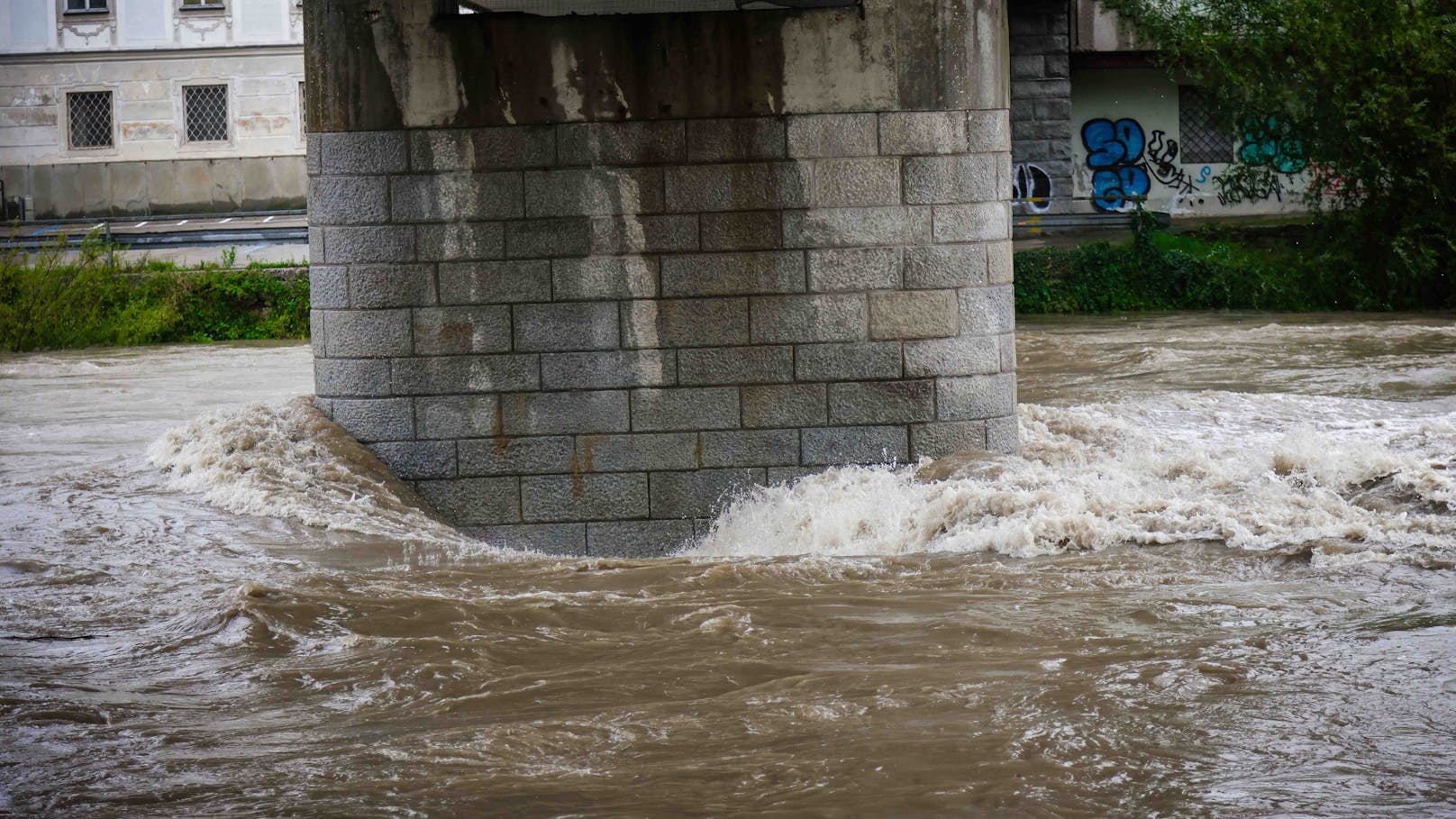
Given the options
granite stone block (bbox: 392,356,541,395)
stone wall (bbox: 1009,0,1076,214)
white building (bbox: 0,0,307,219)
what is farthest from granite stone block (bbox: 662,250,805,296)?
white building (bbox: 0,0,307,219)

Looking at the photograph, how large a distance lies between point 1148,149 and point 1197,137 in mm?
1143

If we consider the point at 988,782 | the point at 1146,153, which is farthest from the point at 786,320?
the point at 1146,153

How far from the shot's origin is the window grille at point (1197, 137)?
1259 inches

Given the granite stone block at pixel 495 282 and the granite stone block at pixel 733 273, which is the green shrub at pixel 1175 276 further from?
the granite stone block at pixel 495 282

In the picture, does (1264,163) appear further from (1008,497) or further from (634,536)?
(634,536)

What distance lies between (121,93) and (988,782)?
40168 millimetres

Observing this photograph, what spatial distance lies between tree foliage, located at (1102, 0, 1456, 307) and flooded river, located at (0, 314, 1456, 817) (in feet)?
38.7

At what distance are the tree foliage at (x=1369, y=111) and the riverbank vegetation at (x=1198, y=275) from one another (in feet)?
1.54

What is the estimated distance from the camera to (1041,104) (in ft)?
96.0

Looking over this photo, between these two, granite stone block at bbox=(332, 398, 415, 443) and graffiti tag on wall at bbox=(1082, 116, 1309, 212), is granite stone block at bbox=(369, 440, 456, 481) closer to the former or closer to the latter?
granite stone block at bbox=(332, 398, 415, 443)

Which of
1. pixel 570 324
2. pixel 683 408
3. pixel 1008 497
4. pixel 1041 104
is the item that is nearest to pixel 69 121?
pixel 1041 104

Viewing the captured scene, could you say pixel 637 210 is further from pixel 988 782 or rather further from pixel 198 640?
pixel 988 782

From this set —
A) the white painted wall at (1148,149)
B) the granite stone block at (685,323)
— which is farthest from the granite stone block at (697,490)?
the white painted wall at (1148,149)

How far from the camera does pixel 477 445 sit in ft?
34.4
